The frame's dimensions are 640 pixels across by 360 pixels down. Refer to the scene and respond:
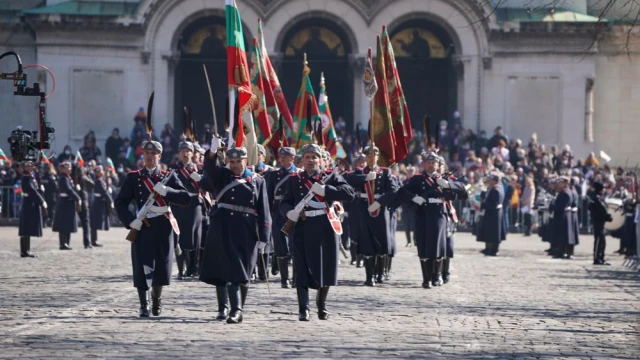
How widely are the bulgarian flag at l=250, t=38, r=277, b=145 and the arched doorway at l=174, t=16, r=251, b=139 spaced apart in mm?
18507

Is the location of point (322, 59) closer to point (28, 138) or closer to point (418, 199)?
point (418, 199)

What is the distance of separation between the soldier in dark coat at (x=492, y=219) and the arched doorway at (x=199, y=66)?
50.5 ft

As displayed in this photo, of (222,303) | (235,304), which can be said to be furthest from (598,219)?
(235,304)

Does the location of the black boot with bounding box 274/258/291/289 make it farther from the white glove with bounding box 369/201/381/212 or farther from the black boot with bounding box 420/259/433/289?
the black boot with bounding box 420/259/433/289

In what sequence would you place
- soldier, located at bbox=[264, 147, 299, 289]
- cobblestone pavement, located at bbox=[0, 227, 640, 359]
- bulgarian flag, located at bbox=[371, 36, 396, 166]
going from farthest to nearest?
bulgarian flag, located at bbox=[371, 36, 396, 166] < soldier, located at bbox=[264, 147, 299, 289] < cobblestone pavement, located at bbox=[0, 227, 640, 359]

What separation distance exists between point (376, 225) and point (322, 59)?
944 inches

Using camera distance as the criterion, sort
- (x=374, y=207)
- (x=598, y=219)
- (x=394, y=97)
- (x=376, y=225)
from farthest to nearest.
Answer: (x=598, y=219)
(x=394, y=97)
(x=376, y=225)
(x=374, y=207)

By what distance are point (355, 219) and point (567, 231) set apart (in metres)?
7.18

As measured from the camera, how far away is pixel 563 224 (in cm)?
2791

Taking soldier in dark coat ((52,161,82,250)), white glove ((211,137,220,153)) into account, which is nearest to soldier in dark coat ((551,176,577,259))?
soldier in dark coat ((52,161,82,250))

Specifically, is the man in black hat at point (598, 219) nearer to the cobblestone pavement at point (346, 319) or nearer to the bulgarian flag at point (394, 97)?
the cobblestone pavement at point (346, 319)

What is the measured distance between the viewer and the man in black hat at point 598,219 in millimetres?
26016

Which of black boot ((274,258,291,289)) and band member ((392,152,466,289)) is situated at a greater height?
band member ((392,152,466,289))

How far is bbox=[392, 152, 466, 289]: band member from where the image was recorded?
19.2 metres
